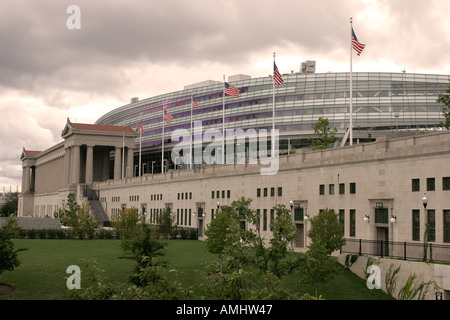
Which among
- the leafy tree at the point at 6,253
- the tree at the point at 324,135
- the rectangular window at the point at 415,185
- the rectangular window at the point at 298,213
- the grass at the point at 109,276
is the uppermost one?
the tree at the point at 324,135

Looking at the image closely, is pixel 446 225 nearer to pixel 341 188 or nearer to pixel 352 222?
pixel 352 222

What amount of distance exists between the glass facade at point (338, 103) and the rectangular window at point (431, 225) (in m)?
61.3

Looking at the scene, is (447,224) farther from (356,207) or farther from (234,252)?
(234,252)

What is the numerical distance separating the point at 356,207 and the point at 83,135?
105683 millimetres

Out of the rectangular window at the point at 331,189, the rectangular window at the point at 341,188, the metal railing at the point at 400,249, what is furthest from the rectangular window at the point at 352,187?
the metal railing at the point at 400,249

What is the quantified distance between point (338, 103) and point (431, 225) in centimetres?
7324

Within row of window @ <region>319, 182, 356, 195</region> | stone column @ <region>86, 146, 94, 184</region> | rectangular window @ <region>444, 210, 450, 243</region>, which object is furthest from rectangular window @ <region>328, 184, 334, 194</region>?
stone column @ <region>86, 146, 94, 184</region>

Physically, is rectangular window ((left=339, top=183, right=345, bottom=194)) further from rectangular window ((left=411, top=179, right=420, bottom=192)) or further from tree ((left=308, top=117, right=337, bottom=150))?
tree ((left=308, top=117, right=337, bottom=150))

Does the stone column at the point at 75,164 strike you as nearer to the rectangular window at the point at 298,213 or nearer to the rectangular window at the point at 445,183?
the rectangular window at the point at 298,213

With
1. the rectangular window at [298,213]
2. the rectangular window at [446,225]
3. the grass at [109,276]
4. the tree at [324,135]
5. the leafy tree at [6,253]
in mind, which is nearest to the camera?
the leafy tree at [6,253]

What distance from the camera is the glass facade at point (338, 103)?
342ft

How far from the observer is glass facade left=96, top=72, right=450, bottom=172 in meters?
104

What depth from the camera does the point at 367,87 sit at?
108m
